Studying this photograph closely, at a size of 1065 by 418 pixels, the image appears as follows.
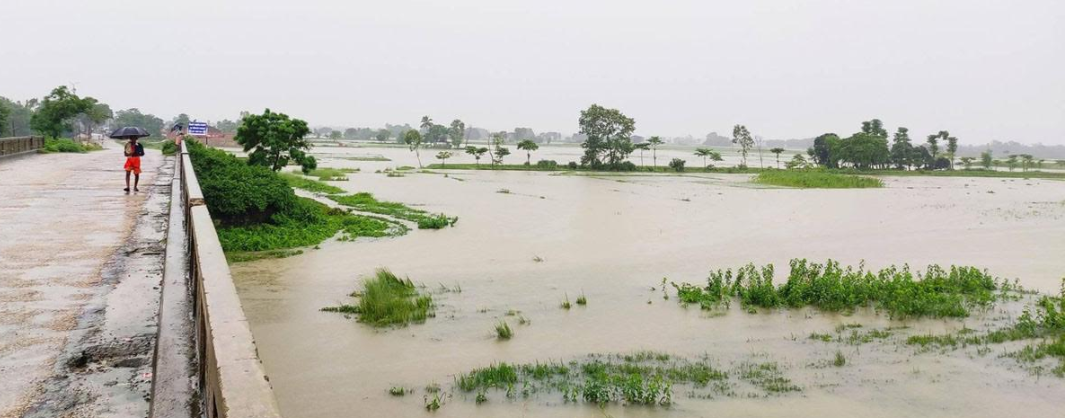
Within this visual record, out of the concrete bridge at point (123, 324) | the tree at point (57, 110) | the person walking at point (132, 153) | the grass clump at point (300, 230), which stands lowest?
the grass clump at point (300, 230)

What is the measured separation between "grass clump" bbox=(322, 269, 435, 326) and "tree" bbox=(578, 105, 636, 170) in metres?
53.7

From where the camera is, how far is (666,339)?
10.8 m

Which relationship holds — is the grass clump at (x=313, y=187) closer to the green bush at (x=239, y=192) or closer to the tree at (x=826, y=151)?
the green bush at (x=239, y=192)

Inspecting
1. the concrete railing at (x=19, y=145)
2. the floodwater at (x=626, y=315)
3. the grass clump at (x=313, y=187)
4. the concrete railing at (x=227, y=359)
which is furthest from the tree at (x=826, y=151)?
the concrete railing at (x=227, y=359)

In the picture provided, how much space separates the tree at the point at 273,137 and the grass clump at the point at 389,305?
52.9 ft

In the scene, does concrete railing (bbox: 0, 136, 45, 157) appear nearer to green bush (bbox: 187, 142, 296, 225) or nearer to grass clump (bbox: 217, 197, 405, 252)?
green bush (bbox: 187, 142, 296, 225)

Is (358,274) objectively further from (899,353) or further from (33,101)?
(33,101)

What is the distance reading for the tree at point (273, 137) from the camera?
27.6 meters

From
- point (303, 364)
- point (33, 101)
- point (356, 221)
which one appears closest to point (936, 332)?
point (303, 364)

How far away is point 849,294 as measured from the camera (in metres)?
12.8

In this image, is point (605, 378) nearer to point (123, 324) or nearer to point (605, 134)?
point (123, 324)

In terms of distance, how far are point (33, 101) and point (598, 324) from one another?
9198 centimetres

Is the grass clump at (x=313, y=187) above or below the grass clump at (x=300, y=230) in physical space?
above

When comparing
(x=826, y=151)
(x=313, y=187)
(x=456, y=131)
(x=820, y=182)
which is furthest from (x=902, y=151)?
(x=456, y=131)
